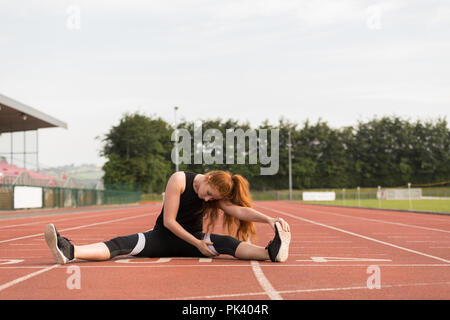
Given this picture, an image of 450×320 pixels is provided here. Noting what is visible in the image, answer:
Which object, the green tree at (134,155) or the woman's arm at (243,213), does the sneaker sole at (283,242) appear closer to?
the woman's arm at (243,213)

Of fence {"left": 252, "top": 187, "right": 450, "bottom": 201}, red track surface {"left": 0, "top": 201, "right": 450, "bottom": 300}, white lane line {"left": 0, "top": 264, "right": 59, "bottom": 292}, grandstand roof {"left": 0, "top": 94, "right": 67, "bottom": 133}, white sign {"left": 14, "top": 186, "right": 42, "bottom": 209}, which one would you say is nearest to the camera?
red track surface {"left": 0, "top": 201, "right": 450, "bottom": 300}

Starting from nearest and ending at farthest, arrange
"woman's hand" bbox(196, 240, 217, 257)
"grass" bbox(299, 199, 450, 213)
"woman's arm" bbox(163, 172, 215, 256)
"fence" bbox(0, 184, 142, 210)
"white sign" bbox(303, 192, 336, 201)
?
"woman's arm" bbox(163, 172, 215, 256) < "woman's hand" bbox(196, 240, 217, 257) < "fence" bbox(0, 184, 142, 210) < "grass" bbox(299, 199, 450, 213) < "white sign" bbox(303, 192, 336, 201)

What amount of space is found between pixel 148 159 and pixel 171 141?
11.7m

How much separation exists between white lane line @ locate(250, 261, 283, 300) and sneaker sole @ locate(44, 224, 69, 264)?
7.61ft

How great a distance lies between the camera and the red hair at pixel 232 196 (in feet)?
23.0

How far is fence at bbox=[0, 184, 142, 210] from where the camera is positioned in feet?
96.1

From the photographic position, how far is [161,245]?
24.8 ft

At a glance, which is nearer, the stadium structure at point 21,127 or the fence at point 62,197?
the fence at point 62,197

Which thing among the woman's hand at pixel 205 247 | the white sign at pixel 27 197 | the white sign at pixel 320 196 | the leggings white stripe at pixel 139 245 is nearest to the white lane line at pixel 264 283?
the woman's hand at pixel 205 247

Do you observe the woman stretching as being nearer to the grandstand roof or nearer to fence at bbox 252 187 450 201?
the grandstand roof

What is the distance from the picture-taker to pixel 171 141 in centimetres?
9212

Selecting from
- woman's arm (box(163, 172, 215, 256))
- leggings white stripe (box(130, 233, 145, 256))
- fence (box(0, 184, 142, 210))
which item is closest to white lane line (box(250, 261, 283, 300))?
woman's arm (box(163, 172, 215, 256))
